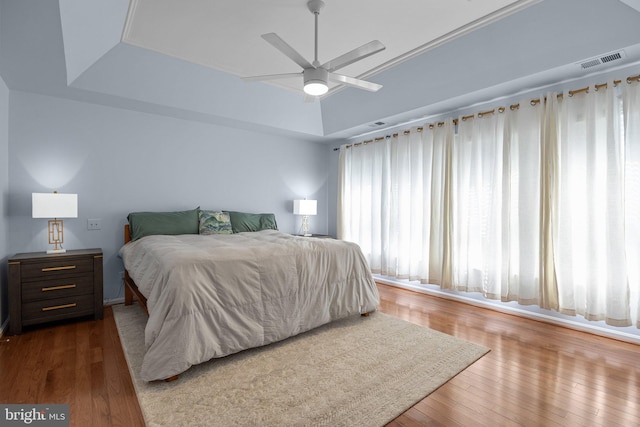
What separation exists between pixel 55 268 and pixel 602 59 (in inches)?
200

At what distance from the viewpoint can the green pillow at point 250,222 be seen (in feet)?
13.9

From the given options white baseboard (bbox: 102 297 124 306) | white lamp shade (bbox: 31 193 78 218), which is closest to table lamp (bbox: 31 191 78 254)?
white lamp shade (bbox: 31 193 78 218)

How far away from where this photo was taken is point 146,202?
12.6ft

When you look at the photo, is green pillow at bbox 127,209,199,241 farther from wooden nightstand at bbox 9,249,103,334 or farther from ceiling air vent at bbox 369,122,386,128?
ceiling air vent at bbox 369,122,386,128

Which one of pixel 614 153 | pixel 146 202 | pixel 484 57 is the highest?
pixel 484 57

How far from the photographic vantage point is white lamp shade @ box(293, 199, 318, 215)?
16.1ft

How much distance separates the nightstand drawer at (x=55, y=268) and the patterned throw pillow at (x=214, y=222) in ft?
4.01

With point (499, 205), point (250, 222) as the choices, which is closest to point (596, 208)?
point (499, 205)

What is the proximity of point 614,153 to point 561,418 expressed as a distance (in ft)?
7.16

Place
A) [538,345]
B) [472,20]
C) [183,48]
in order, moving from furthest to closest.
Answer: [183,48] → [472,20] → [538,345]

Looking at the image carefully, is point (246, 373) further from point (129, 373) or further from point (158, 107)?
point (158, 107)

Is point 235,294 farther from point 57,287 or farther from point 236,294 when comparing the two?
point 57,287

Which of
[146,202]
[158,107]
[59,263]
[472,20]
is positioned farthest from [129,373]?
[472,20]

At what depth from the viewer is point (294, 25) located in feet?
8.95
